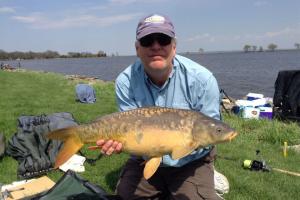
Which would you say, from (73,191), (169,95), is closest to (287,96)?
(169,95)

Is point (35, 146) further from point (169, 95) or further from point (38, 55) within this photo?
point (38, 55)

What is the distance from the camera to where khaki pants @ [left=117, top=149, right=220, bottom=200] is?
14.9ft

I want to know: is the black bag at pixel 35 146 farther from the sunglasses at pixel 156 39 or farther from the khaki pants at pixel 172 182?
the sunglasses at pixel 156 39

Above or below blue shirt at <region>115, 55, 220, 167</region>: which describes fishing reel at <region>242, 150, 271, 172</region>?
below

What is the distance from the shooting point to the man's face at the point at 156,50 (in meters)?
4.08

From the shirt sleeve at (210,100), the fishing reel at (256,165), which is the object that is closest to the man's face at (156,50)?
the shirt sleeve at (210,100)

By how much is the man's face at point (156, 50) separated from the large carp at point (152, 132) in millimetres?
572

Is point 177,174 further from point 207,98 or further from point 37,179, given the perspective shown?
point 37,179

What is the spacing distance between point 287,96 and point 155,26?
8058mm

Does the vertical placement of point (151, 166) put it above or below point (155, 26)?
below

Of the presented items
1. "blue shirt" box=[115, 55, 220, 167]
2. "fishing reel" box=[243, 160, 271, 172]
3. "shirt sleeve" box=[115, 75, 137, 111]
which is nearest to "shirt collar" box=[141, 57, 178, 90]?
"blue shirt" box=[115, 55, 220, 167]

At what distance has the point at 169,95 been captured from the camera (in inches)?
176

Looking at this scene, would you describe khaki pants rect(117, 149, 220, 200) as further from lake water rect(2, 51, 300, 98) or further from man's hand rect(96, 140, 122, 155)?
lake water rect(2, 51, 300, 98)

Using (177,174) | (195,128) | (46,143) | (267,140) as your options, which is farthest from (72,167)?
(267,140)
